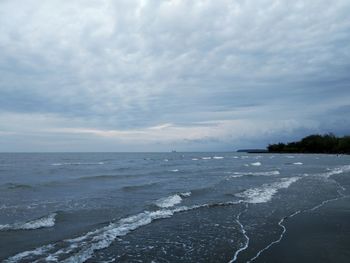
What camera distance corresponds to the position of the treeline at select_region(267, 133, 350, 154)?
149 m

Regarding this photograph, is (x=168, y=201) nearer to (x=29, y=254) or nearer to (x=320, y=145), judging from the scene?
(x=29, y=254)

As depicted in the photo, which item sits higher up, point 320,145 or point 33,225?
point 320,145

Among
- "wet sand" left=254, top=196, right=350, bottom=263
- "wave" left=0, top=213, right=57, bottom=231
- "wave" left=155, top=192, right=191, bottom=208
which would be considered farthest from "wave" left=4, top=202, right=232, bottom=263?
"wet sand" left=254, top=196, right=350, bottom=263

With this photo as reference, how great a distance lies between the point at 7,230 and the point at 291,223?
9.72 metres

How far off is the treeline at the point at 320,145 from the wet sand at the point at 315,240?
475ft

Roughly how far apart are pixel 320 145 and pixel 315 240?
17098cm

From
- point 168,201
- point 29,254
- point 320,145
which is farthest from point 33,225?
point 320,145

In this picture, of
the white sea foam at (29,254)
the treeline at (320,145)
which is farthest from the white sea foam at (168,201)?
the treeline at (320,145)

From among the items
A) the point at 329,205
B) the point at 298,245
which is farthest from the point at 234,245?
the point at 329,205

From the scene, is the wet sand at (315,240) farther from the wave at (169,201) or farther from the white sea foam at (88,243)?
the wave at (169,201)

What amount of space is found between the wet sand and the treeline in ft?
475

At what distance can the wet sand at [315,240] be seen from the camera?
8.48 meters

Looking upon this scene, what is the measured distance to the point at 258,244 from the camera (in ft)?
31.9

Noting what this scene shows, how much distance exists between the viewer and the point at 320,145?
16812cm
